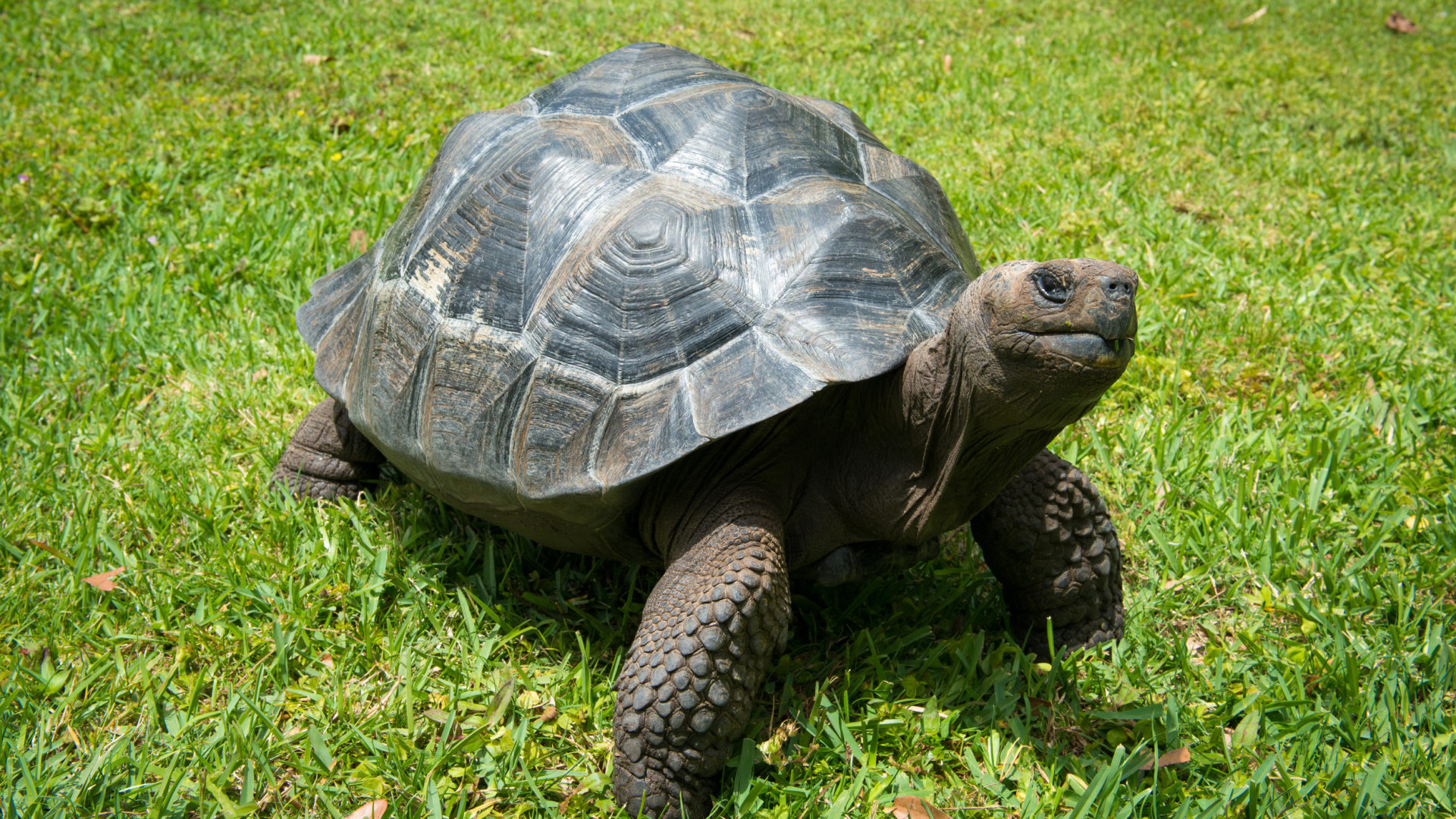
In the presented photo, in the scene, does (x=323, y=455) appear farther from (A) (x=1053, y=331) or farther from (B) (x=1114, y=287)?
(B) (x=1114, y=287)

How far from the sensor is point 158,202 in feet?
15.1

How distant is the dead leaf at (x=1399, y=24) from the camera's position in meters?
7.61

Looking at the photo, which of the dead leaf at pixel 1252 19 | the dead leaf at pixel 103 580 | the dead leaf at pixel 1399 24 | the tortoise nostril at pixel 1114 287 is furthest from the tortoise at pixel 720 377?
the dead leaf at pixel 1399 24

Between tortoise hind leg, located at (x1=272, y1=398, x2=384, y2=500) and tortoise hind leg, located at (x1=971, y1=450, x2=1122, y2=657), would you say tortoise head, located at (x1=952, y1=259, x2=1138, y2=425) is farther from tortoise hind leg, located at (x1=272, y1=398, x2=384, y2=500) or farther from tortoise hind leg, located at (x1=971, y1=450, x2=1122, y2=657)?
tortoise hind leg, located at (x1=272, y1=398, x2=384, y2=500)

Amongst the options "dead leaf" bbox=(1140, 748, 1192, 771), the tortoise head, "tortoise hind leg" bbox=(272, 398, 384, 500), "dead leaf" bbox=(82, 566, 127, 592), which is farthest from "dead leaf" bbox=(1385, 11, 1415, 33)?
"dead leaf" bbox=(82, 566, 127, 592)

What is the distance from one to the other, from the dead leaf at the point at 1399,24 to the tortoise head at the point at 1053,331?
787 cm

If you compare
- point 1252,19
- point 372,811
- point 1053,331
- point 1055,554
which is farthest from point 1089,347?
point 1252,19

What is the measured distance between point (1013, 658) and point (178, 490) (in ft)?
8.03

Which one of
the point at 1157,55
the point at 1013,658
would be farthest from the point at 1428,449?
the point at 1157,55

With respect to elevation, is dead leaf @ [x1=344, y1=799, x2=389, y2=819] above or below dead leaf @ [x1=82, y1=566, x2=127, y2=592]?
above

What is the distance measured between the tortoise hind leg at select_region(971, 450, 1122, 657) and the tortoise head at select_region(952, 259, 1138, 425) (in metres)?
0.55

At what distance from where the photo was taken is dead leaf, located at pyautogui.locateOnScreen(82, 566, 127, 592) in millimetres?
2629

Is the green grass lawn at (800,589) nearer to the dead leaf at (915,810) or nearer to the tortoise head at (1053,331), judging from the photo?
the dead leaf at (915,810)

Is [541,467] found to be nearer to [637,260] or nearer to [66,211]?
[637,260]
